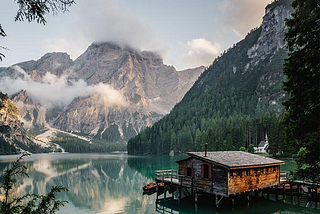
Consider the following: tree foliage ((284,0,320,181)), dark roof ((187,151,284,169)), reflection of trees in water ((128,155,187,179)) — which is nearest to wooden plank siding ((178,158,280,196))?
dark roof ((187,151,284,169))

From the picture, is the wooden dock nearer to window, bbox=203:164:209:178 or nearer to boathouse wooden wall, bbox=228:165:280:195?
boathouse wooden wall, bbox=228:165:280:195

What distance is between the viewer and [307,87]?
16.1 m

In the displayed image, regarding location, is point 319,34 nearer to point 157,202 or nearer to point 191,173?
point 191,173

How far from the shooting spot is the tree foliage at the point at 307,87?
1549 cm

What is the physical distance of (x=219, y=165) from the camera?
3161cm

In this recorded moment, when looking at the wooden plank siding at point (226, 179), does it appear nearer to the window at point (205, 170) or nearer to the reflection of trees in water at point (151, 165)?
the window at point (205, 170)

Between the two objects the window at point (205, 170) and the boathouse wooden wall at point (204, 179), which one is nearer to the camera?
the boathouse wooden wall at point (204, 179)

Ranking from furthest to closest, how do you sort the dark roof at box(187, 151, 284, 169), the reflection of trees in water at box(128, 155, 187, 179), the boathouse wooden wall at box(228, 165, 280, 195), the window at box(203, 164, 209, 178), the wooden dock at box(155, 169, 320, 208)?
the reflection of trees in water at box(128, 155, 187, 179)
the wooden dock at box(155, 169, 320, 208)
the window at box(203, 164, 209, 178)
the boathouse wooden wall at box(228, 165, 280, 195)
the dark roof at box(187, 151, 284, 169)

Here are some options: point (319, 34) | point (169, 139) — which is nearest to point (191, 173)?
point (319, 34)

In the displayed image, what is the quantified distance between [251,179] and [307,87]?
68.3 ft

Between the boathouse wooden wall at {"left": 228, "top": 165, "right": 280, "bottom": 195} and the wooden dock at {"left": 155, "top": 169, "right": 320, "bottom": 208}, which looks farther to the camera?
the wooden dock at {"left": 155, "top": 169, "right": 320, "bottom": 208}

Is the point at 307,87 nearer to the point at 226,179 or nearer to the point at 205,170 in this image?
the point at 226,179

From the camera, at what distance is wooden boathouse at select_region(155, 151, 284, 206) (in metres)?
31.4

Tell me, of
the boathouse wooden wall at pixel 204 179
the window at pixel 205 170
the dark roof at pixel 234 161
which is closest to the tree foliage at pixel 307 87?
the dark roof at pixel 234 161
